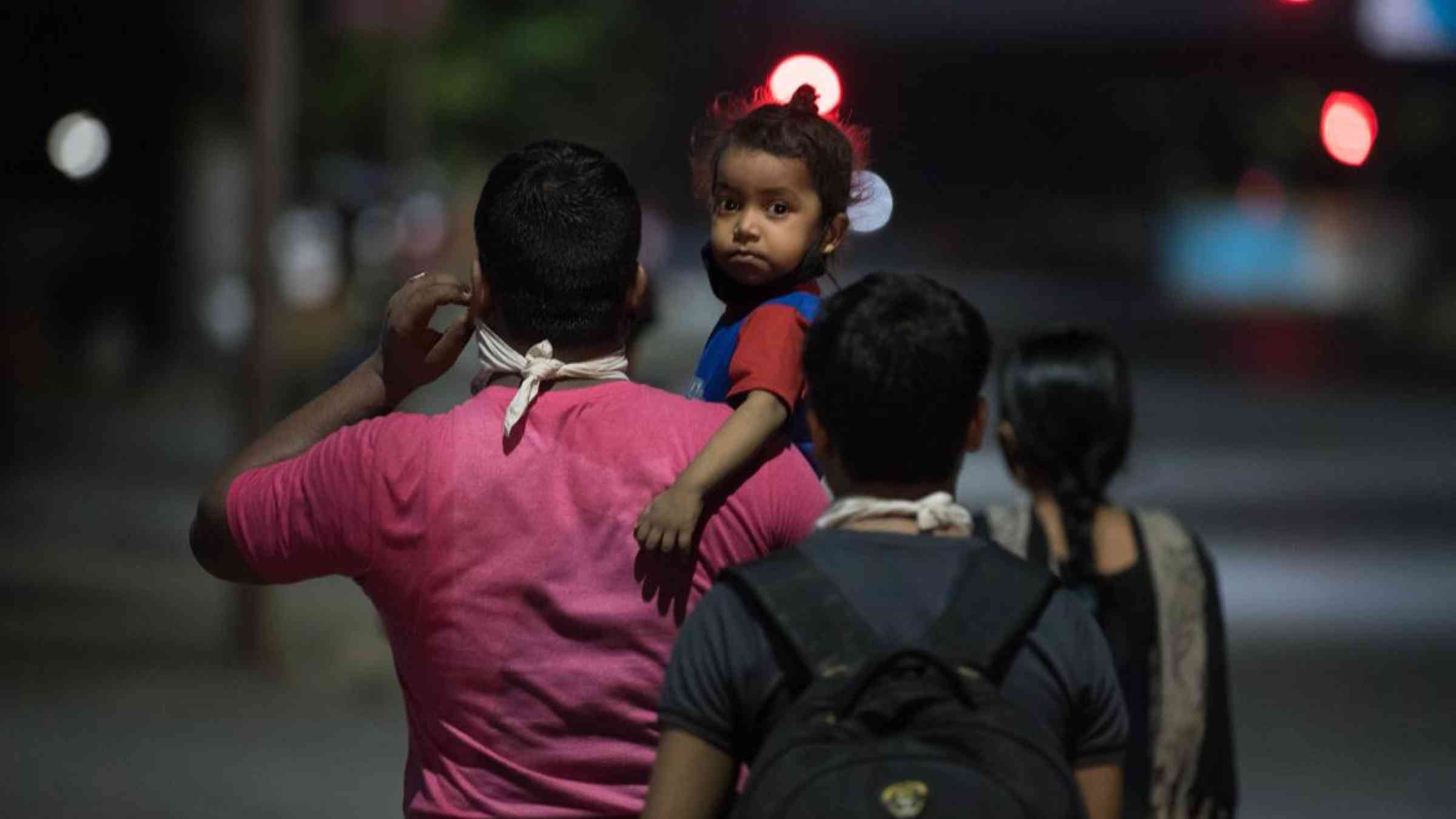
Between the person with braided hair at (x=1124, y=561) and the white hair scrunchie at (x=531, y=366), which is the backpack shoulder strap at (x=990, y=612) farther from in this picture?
the person with braided hair at (x=1124, y=561)

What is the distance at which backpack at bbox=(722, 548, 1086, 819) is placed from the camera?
252 cm

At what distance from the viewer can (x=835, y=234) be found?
384cm

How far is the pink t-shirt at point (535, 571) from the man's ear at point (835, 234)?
2.44ft

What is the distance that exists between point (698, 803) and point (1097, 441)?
1699 millimetres

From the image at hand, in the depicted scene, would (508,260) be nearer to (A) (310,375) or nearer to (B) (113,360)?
(A) (310,375)

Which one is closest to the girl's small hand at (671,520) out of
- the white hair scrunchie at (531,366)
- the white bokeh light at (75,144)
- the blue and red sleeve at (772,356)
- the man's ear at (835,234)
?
the white hair scrunchie at (531,366)

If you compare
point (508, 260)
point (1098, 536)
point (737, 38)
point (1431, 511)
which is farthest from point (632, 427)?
point (1431, 511)

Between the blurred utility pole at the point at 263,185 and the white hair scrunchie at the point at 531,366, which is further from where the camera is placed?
the blurred utility pole at the point at 263,185

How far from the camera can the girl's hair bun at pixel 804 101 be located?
374cm

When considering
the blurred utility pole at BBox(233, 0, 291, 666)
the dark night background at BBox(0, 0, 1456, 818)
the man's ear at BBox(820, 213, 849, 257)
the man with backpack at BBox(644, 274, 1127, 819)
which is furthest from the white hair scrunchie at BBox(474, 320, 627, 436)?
the blurred utility pole at BBox(233, 0, 291, 666)

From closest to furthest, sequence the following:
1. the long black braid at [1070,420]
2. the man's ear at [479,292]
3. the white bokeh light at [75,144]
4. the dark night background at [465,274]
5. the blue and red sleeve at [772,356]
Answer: the man's ear at [479,292] → the blue and red sleeve at [772,356] → the long black braid at [1070,420] → the dark night background at [465,274] → the white bokeh light at [75,144]

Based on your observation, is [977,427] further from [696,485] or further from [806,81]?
[806,81]

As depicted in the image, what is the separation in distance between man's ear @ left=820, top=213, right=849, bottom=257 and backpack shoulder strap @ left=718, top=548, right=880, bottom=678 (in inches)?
46.3

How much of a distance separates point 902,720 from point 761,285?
135 centimetres
